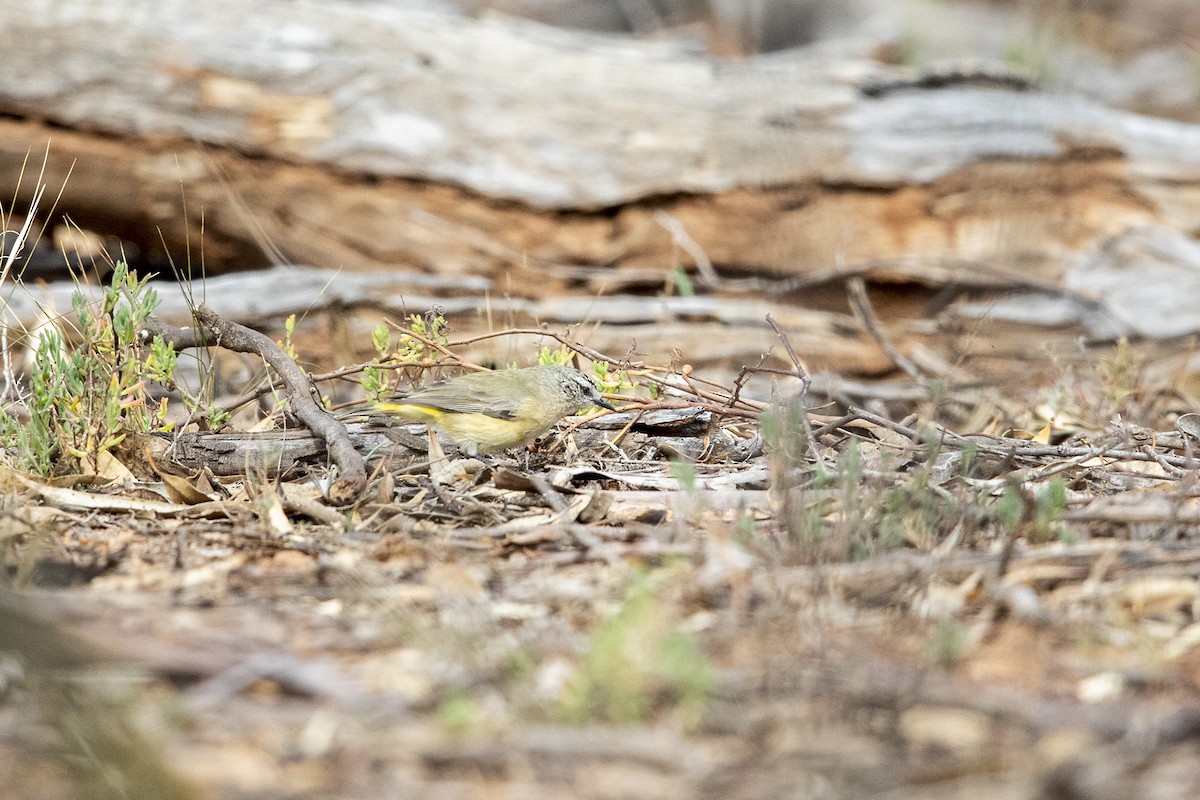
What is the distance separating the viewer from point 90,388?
4.33 m

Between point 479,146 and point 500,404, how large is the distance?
2.98 m

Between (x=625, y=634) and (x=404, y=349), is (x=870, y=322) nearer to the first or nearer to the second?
(x=404, y=349)

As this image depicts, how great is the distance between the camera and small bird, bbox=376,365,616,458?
5051 mm

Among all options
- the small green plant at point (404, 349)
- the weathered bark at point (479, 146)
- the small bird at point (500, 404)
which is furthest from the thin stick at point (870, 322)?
the small green plant at point (404, 349)

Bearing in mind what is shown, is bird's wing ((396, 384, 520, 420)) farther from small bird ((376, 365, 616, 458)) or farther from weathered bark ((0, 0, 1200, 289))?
weathered bark ((0, 0, 1200, 289))

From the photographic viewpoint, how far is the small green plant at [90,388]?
4.24 meters

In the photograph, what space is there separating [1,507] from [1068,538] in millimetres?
3499

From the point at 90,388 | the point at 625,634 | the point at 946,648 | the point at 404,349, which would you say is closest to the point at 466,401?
the point at 404,349

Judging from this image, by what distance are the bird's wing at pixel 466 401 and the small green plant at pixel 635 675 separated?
2.50m

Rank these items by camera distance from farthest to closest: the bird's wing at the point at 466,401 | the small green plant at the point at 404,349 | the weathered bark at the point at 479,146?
the weathered bark at the point at 479,146
the bird's wing at the point at 466,401
the small green plant at the point at 404,349

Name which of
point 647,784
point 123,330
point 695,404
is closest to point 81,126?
point 123,330

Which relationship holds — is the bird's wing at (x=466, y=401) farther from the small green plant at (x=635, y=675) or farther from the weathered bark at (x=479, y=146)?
the small green plant at (x=635, y=675)

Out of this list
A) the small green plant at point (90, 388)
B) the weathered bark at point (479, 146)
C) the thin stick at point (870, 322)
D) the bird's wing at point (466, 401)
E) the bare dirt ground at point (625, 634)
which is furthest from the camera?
the weathered bark at point (479, 146)

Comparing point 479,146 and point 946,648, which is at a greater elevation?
point 479,146
